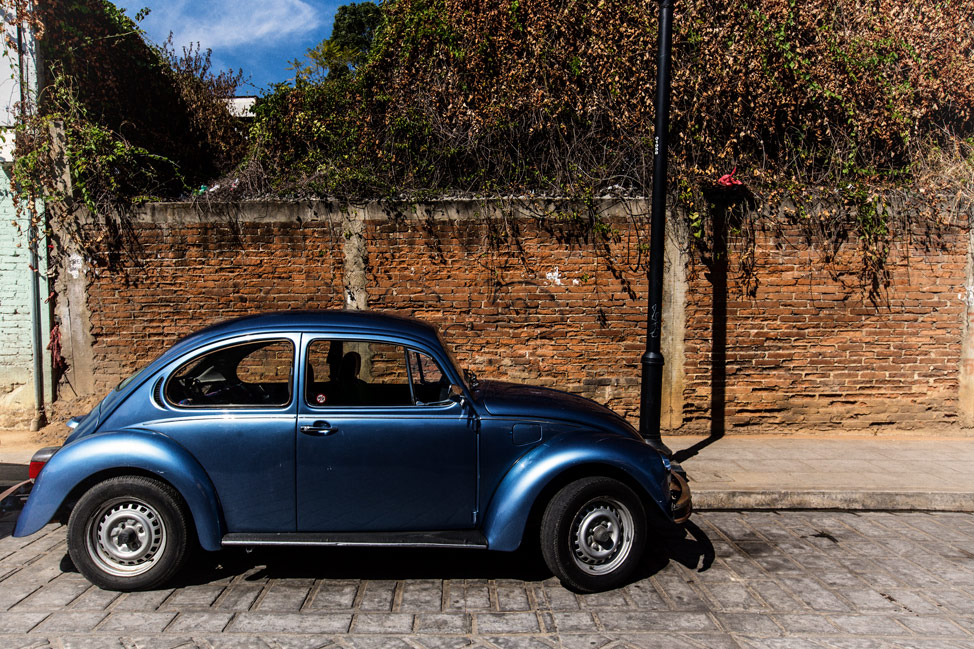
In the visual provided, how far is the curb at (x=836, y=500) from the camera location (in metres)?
5.96

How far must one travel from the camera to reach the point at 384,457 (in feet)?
13.4

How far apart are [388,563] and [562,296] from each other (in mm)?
4281

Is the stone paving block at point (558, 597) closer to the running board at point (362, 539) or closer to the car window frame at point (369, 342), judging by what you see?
the running board at point (362, 539)

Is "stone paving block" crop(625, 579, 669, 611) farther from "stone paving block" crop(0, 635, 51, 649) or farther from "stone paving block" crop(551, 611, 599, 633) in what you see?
"stone paving block" crop(0, 635, 51, 649)

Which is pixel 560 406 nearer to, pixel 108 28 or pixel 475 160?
pixel 475 160

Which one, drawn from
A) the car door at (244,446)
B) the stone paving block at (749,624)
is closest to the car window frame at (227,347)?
the car door at (244,446)

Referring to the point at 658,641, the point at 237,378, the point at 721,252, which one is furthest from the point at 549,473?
the point at 721,252

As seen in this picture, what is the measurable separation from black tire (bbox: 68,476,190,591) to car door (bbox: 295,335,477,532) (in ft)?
2.60

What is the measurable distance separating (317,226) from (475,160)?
2.21 metres

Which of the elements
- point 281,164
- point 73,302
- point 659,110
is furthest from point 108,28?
A: point 659,110

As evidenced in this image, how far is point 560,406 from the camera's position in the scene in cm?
450

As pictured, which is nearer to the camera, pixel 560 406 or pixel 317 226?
pixel 560 406

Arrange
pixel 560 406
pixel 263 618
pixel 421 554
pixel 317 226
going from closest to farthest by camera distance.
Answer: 1. pixel 263 618
2. pixel 560 406
3. pixel 421 554
4. pixel 317 226

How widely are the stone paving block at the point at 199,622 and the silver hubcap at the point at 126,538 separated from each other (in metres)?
0.50
